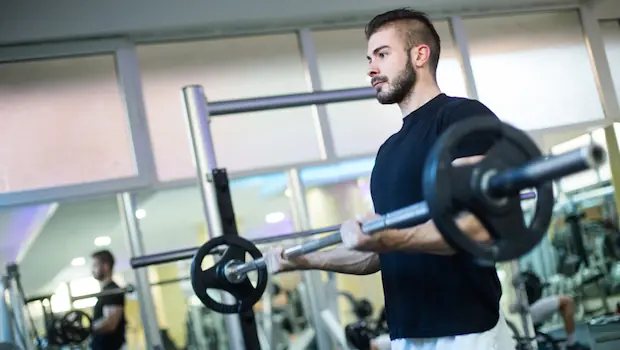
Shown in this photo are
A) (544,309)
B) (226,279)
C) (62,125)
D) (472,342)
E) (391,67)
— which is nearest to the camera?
(472,342)

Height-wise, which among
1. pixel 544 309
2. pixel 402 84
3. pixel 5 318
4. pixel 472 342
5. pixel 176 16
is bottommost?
pixel 544 309

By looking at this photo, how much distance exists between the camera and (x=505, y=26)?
510 centimetres

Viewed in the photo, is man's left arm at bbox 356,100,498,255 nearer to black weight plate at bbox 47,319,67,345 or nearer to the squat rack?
the squat rack

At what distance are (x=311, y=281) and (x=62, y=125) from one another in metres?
1.78

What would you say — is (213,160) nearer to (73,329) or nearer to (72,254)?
(73,329)

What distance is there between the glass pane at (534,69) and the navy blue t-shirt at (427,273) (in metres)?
3.57

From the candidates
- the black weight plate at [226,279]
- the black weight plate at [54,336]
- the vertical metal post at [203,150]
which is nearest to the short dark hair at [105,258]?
the black weight plate at [54,336]

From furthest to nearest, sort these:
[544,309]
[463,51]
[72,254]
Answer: [72,254] → [463,51] → [544,309]

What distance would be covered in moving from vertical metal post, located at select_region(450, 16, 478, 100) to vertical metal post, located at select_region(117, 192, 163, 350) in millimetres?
2293

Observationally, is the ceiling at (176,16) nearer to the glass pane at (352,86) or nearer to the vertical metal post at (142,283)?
the glass pane at (352,86)

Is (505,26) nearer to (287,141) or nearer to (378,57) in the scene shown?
(287,141)

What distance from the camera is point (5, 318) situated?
3.65 meters

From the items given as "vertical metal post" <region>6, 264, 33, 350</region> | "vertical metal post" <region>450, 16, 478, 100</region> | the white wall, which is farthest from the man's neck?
the white wall

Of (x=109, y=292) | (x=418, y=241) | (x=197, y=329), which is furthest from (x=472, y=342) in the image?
(x=197, y=329)
